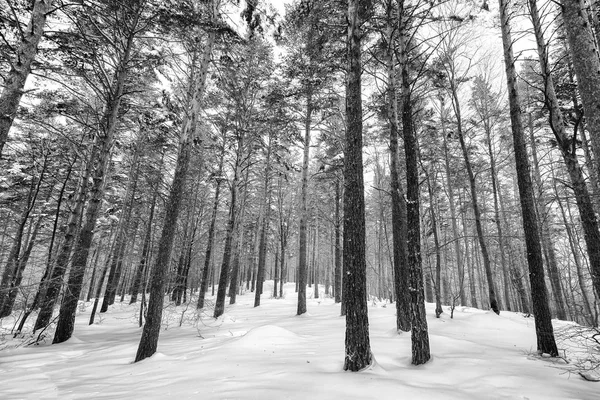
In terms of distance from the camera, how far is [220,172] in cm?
1277

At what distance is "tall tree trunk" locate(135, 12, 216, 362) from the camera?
558 cm

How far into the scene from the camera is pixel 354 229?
4309 millimetres

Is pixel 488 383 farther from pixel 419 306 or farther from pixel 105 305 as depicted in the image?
pixel 105 305

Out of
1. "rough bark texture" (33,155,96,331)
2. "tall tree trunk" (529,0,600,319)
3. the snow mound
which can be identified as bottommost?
the snow mound

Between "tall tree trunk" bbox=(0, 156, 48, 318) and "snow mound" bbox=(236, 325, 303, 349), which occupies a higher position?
"tall tree trunk" bbox=(0, 156, 48, 318)

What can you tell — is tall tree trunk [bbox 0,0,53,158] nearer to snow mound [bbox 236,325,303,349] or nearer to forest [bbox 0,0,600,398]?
forest [bbox 0,0,600,398]

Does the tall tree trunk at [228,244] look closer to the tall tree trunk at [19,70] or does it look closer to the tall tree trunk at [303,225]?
the tall tree trunk at [303,225]

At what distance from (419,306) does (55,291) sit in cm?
1001

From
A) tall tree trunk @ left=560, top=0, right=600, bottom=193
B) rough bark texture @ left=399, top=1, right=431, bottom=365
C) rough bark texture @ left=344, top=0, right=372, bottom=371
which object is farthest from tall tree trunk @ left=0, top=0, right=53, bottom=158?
tall tree trunk @ left=560, top=0, right=600, bottom=193

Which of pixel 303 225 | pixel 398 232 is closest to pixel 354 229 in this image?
pixel 398 232

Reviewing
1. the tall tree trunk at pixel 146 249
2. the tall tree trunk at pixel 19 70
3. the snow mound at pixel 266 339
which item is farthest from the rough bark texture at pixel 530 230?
the tall tree trunk at pixel 19 70

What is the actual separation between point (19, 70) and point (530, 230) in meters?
10.4

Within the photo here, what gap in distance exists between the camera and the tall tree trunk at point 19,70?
4.53 metres

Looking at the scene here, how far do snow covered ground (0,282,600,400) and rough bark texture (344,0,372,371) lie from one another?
1.22ft
